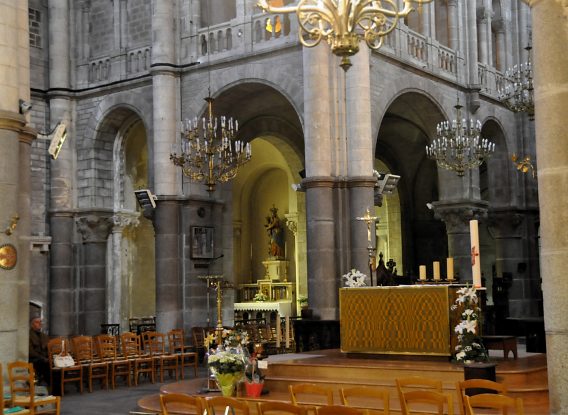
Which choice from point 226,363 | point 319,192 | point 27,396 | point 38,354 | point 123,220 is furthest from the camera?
point 123,220

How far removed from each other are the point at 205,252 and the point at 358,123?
17.5 ft

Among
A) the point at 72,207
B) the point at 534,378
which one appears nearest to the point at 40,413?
the point at 534,378

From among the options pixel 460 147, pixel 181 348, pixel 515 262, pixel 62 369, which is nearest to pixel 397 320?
pixel 62 369

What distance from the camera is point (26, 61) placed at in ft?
43.7

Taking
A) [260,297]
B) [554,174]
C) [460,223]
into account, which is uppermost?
[460,223]

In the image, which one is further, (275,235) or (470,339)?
(275,235)

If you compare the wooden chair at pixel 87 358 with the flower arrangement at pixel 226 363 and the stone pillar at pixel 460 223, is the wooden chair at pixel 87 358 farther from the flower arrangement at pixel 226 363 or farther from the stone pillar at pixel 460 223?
the stone pillar at pixel 460 223

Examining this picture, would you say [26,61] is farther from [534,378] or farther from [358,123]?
[534,378]

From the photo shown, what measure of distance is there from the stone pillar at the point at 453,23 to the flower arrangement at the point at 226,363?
525 inches

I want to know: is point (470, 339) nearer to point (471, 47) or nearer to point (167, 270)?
point (167, 270)

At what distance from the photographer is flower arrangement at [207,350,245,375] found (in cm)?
1046

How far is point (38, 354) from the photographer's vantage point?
14.3 meters

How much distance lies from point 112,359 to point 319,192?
501cm

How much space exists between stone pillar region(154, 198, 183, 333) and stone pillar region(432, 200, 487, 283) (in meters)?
6.79
